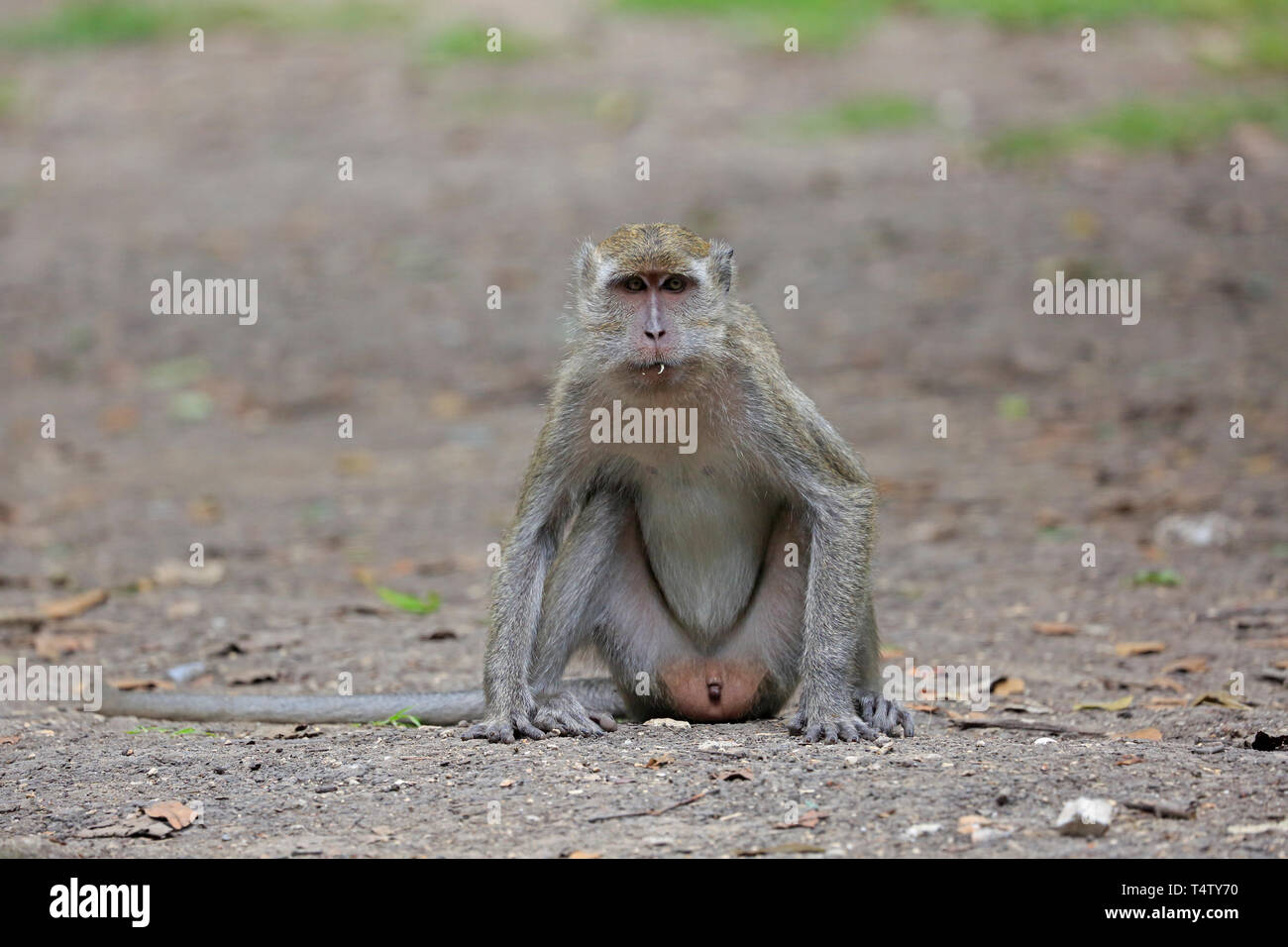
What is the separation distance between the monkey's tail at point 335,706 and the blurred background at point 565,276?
2.23 ft

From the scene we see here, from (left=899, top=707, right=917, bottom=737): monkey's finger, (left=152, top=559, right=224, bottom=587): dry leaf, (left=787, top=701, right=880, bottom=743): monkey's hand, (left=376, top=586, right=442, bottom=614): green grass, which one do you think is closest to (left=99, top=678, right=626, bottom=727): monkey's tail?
(left=787, top=701, right=880, bottom=743): monkey's hand

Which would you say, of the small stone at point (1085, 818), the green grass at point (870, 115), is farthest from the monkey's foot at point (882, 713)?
the green grass at point (870, 115)

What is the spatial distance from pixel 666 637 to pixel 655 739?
587mm

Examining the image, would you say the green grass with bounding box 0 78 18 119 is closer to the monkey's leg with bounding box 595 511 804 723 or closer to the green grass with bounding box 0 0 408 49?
the green grass with bounding box 0 0 408 49

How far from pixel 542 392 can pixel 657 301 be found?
23.4ft

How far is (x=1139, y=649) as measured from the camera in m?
7.59

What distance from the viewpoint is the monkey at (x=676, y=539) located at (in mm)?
6176

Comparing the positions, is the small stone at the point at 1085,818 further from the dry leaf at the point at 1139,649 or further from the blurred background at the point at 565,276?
the dry leaf at the point at 1139,649

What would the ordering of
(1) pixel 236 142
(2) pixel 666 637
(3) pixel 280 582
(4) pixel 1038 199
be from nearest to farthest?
(2) pixel 666 637
(3) pixel 280 582
(4) pixel 1038 199
(1) pixel 236 142

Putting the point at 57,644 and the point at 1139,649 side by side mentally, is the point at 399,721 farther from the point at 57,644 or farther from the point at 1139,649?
the point at 1139,649

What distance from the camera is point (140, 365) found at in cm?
1440

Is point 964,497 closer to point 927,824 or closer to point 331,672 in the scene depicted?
point 331,672

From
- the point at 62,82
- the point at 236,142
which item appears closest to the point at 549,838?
the point at 236,142

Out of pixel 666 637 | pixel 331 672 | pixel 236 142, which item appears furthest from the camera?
pixel 236 142
